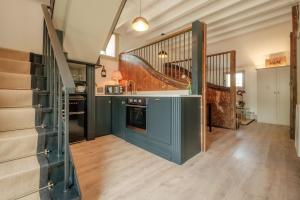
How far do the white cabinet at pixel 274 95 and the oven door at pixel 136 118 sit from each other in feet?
15.4

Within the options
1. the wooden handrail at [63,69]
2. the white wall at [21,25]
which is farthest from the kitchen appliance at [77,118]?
the wooden handrail at [63,69]

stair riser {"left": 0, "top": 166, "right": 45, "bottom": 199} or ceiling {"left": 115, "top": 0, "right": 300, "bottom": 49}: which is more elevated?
ceiling {"left": 115, "top": 0, "right": 300, "bottom": 49}

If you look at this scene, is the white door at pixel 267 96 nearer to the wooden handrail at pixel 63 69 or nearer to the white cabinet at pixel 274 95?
the white cabinet at pixel 274 95

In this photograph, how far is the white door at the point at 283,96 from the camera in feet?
15.4

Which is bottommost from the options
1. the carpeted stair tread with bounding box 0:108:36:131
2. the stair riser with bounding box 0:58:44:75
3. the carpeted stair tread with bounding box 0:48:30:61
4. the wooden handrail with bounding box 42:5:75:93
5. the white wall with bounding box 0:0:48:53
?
the carpeted stair tread with bounding box 0:108:36:131

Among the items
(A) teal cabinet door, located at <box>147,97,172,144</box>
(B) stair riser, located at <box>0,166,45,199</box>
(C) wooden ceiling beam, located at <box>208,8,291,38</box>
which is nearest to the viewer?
(B) stair riser, located at <box>0,166,45,199</box>

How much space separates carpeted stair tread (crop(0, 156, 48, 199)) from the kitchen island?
1593 mm

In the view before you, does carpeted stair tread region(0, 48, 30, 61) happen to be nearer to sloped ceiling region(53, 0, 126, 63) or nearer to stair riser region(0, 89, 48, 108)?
sloped ceiling region(53, 0, 126, 63)

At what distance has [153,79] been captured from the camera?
3.53 meters

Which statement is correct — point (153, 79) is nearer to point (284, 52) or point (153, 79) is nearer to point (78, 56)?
point (78, 56)

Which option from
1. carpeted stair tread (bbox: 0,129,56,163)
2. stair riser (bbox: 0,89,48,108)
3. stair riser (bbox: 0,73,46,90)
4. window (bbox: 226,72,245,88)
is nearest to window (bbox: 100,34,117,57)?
stair riser (bbox: 0,73,46,90)

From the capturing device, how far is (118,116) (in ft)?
11.5

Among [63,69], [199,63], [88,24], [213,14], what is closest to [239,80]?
[213,14]

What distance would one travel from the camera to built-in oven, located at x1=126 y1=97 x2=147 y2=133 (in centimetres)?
282
